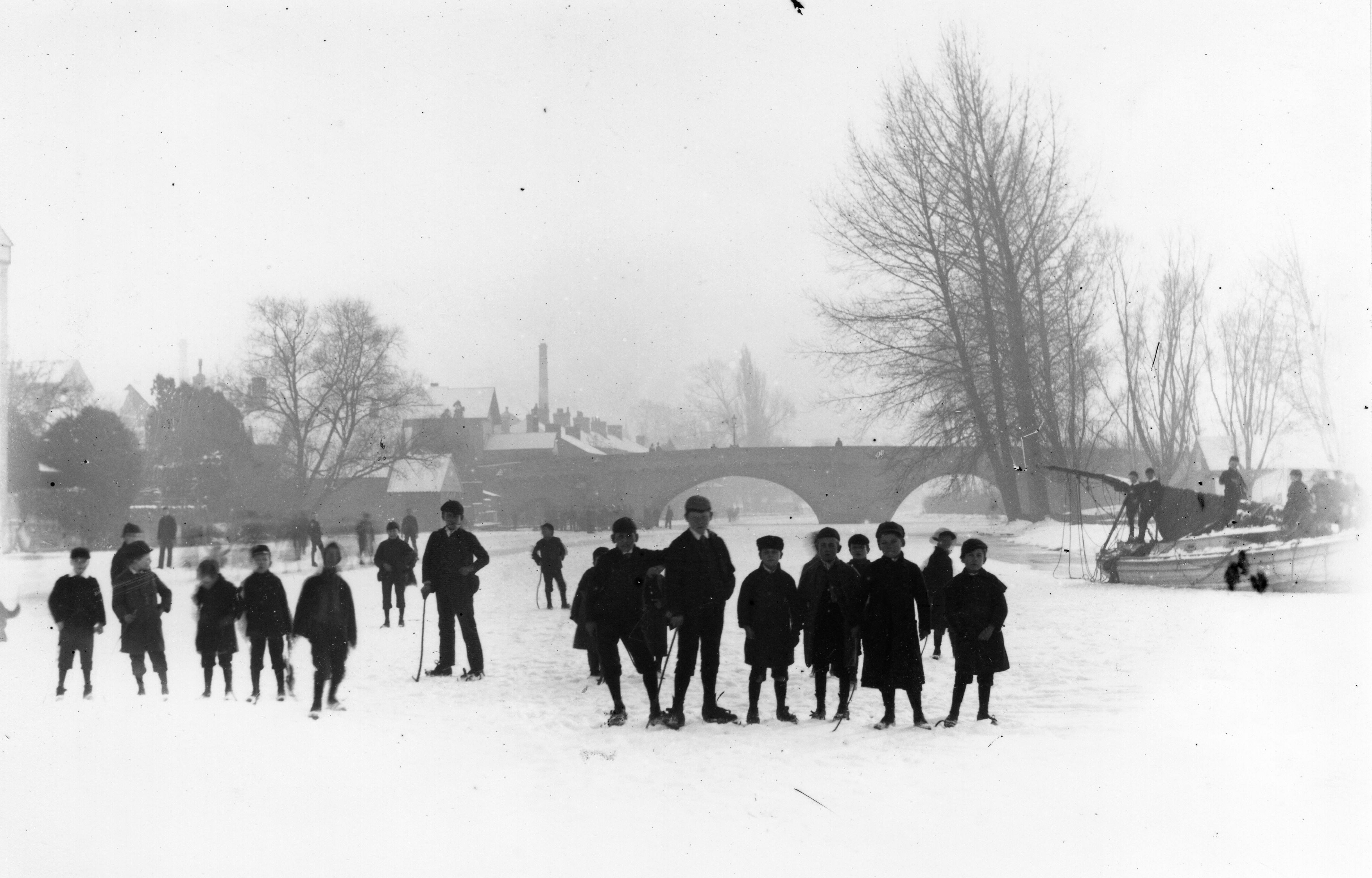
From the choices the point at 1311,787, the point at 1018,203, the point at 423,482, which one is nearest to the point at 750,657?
the point at 423,482

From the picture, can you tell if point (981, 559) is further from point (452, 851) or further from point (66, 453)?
point (66, 453)

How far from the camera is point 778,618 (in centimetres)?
564

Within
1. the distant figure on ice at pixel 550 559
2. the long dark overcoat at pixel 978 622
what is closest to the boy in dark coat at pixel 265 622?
the distant figure on ice at pixel 550 559

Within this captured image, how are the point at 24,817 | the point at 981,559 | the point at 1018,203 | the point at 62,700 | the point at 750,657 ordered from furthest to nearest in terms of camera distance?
the point at 1018,203, the point at 750,657, the point at 981,559, the point at 62,700, the point at 24,817

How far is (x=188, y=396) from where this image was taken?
4.77 meters

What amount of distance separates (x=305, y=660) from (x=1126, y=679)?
16.8 ft

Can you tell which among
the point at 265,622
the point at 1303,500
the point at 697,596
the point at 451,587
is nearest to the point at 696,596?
the point at 697,596

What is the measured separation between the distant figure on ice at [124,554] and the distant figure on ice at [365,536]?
1077mm

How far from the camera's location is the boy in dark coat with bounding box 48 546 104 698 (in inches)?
164

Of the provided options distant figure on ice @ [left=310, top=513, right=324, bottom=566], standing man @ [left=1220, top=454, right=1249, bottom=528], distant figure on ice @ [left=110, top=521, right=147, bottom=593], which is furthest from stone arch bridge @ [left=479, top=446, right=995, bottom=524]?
distant figure on ice @ [left=110, top=521, right=147, bottom=593]

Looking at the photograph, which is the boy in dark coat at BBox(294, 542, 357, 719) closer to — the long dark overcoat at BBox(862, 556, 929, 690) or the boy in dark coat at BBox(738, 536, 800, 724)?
the boy in dark coat at BBox(738, 536, 800, 724)

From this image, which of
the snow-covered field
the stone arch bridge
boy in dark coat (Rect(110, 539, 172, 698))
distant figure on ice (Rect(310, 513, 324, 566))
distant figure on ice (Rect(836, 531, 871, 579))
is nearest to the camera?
the snow-covered field

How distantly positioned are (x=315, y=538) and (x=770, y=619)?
2864mm

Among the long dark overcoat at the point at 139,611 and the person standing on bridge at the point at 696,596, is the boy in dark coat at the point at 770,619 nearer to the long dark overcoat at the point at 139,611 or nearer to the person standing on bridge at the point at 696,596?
the person standing on bridge at the point at 696,596
